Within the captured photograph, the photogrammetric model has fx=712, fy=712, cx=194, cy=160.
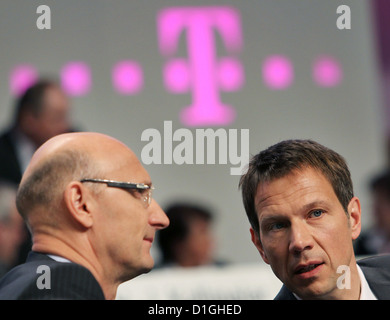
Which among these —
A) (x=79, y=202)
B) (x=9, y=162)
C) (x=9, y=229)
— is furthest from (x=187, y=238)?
(x=79, y=202)

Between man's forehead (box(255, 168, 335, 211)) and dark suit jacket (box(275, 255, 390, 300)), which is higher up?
man's forehead (box(255, 168, 335, 211))

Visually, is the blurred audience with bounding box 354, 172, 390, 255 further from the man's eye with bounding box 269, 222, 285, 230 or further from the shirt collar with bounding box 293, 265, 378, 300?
the man's eye with bounding box 269, 222, 285, 230

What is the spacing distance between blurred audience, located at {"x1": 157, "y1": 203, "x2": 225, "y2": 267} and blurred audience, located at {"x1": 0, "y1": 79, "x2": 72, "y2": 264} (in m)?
1.08

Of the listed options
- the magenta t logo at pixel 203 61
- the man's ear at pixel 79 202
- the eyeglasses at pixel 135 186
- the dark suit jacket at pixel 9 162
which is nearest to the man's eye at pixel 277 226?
the eyeglasses at pixel 135 186

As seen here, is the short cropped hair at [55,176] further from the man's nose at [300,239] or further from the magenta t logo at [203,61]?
the magenta t logo at [203,61]

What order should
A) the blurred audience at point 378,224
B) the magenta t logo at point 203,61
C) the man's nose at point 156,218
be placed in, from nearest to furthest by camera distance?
the man's nose at point 156,218
the blurred audience at point 378,224
the magenta t logo at point 203,61

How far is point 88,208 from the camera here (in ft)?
8.00

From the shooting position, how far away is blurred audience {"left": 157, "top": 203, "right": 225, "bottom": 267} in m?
5.08

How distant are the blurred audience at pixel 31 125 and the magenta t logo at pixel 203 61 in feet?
3.33

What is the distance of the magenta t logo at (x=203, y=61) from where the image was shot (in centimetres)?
595

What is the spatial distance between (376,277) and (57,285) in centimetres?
117

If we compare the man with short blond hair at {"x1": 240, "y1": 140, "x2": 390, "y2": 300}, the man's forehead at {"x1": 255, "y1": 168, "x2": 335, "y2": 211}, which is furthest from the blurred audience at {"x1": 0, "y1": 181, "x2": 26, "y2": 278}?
the man's forehead at {"x1": 255, "y1": 168, "x2": 335, "y2": 211}
